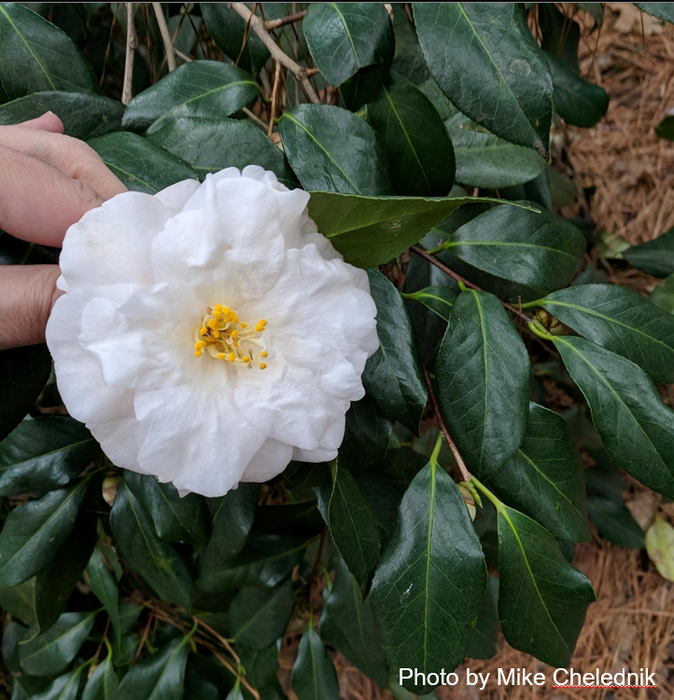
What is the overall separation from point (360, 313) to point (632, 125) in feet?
5.23

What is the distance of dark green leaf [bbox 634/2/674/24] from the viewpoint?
0.54m

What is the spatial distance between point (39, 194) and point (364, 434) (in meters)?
0.40

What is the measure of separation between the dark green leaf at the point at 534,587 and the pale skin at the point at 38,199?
557 millimetres

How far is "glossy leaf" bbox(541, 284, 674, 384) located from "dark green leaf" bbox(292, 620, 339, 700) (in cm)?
79

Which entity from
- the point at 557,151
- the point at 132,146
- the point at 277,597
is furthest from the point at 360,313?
the point at 557,151

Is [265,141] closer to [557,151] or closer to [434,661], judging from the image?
[434,661]

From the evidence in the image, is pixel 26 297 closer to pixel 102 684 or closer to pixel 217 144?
pixel 217 144

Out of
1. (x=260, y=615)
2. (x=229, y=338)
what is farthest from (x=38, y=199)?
(x=260, y=615)

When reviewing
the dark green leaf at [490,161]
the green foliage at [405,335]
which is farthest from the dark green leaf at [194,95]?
the dark green leaf at [490,161]

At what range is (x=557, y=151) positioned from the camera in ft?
4.85

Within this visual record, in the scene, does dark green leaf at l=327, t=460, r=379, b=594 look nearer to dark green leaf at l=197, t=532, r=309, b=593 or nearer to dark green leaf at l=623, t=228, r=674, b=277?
dark green leaf at l=197, t=532, r=309, b=593

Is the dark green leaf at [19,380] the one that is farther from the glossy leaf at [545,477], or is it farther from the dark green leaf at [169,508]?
the glossy leaf at [545,477]

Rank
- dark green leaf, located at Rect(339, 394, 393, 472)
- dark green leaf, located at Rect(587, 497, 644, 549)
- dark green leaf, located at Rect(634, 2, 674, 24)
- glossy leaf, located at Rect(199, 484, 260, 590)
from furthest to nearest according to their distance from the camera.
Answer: dark green leaf, located at Rect(587, 497, 644, 549) < glossy leaf, located at Rect(199, 484, 260, 590) < dark green leaf, located at Rect(339, 394, 393, 472) < dark green leaf, located at Rect(634, 2, 674, 24)

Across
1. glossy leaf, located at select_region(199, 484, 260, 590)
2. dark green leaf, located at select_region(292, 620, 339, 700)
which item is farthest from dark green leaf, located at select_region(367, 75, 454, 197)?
dark green leaf, located at select_region(292, 620, 339, 700)
